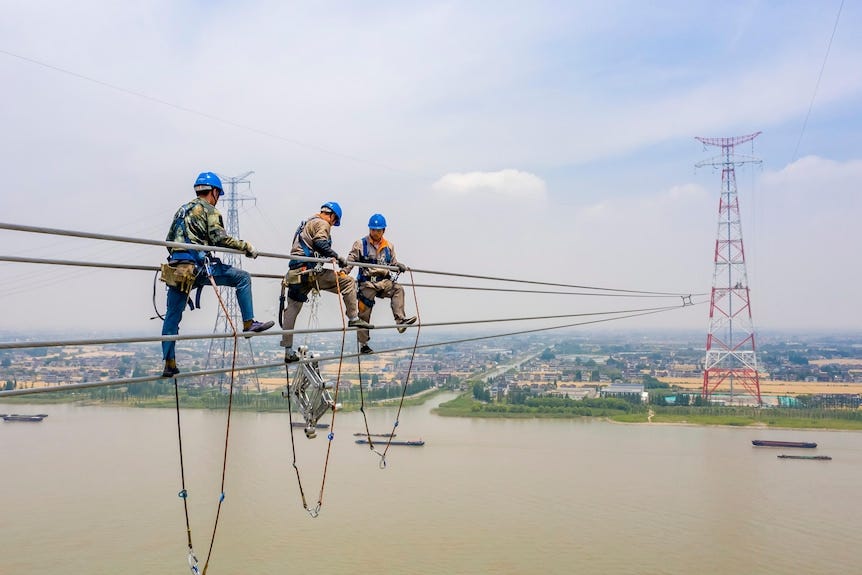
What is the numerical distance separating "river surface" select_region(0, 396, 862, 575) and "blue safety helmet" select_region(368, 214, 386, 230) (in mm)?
5389

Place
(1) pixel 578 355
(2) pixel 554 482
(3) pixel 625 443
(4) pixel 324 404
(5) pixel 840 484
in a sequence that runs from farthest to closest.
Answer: (1) pixel 578 355
(3) pixel 625 443
(5) pixel 840 484
(2) pixel 554 482
(4) pixel 324 404

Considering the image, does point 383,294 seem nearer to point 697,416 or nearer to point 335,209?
point 335,209

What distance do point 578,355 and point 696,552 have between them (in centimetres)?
3297

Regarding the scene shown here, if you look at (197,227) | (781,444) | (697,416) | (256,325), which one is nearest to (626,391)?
(697,416)

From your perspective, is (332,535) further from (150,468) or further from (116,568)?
(150,468)

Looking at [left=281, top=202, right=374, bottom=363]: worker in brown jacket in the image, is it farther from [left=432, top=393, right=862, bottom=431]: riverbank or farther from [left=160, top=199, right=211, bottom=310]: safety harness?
[left=432, top=393, right=862, bottom=431]: riverbank

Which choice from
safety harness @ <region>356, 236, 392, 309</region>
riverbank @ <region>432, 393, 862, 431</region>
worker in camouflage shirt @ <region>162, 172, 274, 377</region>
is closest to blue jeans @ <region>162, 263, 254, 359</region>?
worker in camouflage shirt @ <region>162, 172, 274, 377</region>

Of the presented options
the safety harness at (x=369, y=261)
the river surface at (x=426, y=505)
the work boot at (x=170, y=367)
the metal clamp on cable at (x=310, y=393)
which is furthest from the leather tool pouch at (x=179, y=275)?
the river surface at (x=426, y=505)

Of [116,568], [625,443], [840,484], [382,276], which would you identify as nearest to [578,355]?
[625,443]

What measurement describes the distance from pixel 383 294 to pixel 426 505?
7.24 metres

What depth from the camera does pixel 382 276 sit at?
2859 millimetres

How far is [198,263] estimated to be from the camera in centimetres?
186

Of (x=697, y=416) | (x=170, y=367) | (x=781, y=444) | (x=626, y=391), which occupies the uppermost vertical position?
(x=170, y=367)

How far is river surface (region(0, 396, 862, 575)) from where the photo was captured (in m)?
7.72
